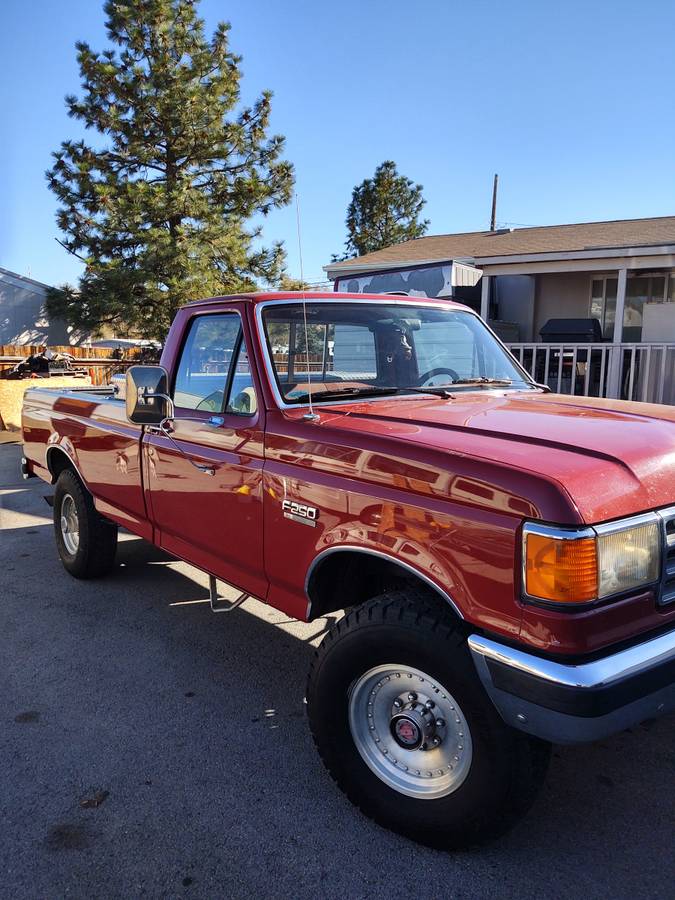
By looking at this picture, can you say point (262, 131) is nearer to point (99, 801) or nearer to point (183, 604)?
point (183, 604)

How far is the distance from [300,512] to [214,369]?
1107mm

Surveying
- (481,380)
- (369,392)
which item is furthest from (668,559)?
(481,380)

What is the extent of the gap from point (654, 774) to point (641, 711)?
1.12 meters

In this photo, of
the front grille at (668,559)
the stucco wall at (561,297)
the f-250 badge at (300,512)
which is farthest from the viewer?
the stucco wall at (561,297)

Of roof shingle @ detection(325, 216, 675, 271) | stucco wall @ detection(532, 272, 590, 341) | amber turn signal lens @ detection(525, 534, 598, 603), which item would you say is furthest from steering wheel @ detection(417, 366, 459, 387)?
stucco wall @ detection(532, 272, 590, 341)

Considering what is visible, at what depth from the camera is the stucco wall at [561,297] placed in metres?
14.0

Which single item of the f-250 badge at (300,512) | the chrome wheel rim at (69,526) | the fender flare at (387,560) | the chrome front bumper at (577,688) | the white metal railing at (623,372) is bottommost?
the chrome wheel rim at (69,526)

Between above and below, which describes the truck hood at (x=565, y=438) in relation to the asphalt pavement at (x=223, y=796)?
above

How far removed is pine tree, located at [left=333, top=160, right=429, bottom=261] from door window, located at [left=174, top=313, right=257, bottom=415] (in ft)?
122

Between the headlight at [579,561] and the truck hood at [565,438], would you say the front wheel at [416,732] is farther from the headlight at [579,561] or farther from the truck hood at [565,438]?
the truck hood at [565,438]

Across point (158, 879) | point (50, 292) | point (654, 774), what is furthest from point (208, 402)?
point (50, 292)

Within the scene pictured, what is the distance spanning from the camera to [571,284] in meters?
14.1

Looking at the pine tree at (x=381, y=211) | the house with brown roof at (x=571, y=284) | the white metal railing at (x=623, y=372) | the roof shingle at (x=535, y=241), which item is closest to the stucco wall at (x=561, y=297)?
the house with brown roof at (x=571, y=284)

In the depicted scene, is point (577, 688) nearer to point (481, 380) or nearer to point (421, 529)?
point (421, 529)
